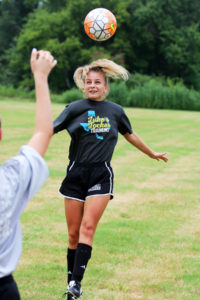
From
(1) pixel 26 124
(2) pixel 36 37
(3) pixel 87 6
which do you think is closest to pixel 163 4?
(3) pixel 87 6

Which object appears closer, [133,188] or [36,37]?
[133,188]

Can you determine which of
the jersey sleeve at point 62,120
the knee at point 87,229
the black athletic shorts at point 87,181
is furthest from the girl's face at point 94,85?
the knee at point 87,229

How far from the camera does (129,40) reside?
58531mm

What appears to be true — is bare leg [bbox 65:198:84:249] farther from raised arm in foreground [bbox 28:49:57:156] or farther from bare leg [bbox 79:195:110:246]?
raised arm in foreground [bbox 28:49:57:156]

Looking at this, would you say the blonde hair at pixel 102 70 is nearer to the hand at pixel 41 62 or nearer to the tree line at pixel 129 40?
the hand at pixel 41 62

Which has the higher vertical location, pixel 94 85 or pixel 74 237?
pixel 94 85

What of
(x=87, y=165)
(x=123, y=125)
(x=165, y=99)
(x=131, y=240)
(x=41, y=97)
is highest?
(x=41, y=97)

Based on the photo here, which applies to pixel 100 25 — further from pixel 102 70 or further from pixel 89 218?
pixel 89 218

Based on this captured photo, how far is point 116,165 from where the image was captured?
11.8 metres

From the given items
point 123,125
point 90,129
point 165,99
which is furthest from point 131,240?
point 165,99

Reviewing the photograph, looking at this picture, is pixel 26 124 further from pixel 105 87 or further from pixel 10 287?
pixel 10 287

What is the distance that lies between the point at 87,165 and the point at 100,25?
269 cm

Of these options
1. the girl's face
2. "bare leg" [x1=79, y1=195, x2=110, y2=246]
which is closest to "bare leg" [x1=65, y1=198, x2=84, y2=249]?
"bare leg" [x1=79, y1=195, x2=110, y2=246]

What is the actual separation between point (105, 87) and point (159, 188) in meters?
5.00
